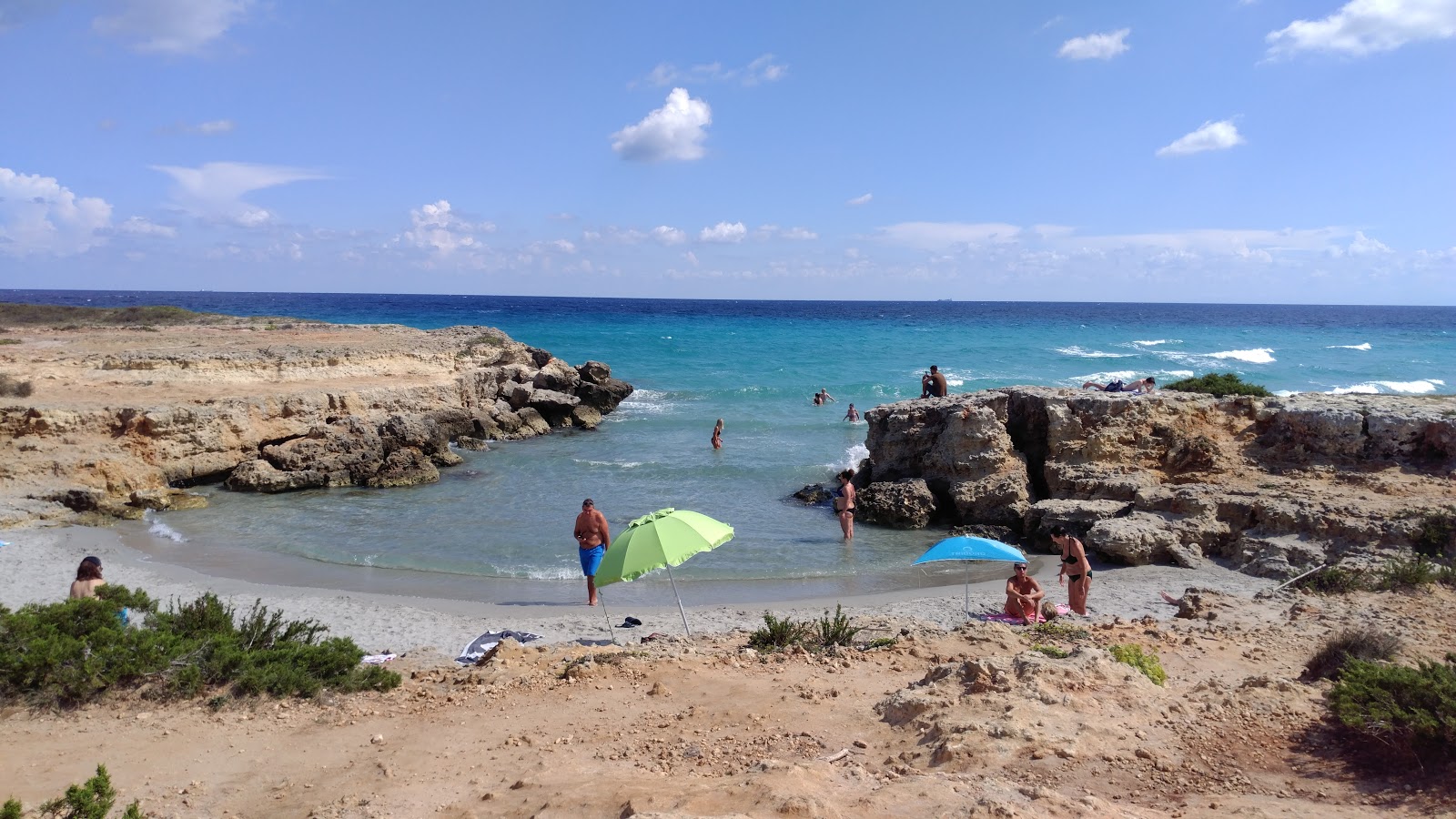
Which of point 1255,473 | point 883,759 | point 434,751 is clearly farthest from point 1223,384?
point 434,751

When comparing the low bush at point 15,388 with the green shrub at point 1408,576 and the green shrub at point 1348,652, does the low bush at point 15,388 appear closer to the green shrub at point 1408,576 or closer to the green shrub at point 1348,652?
the green shrub at point 1348,652

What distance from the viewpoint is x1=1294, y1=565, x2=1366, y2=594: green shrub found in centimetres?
1010

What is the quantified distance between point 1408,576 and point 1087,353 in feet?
169

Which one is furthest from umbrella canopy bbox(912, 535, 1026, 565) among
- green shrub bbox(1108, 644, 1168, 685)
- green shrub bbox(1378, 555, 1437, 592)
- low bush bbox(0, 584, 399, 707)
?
low bush bbox(0, 584, 399, 707)

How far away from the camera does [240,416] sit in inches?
751

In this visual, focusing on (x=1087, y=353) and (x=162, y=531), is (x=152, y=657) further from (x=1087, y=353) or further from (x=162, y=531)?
(x=1087, y=353)

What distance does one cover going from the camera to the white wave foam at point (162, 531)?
1450 centimetres

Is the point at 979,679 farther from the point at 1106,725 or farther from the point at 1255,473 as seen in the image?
the point at 1255,473

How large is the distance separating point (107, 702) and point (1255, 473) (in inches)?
621

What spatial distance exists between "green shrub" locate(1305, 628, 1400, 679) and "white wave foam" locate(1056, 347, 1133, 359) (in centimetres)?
5098

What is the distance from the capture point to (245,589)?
12.0 m

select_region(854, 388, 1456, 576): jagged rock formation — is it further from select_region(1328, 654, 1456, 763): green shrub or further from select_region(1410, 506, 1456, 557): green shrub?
select_region(1328, 654, 1456, 763): green shrub

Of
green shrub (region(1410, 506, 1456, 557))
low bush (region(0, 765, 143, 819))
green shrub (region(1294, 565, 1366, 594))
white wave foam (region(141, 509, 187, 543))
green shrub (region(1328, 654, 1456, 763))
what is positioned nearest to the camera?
low bush (region(0, 765, 143, 819))

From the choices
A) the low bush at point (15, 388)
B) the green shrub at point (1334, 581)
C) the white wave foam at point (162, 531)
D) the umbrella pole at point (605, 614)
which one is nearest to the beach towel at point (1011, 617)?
the green shrub at point (1334, 581)
